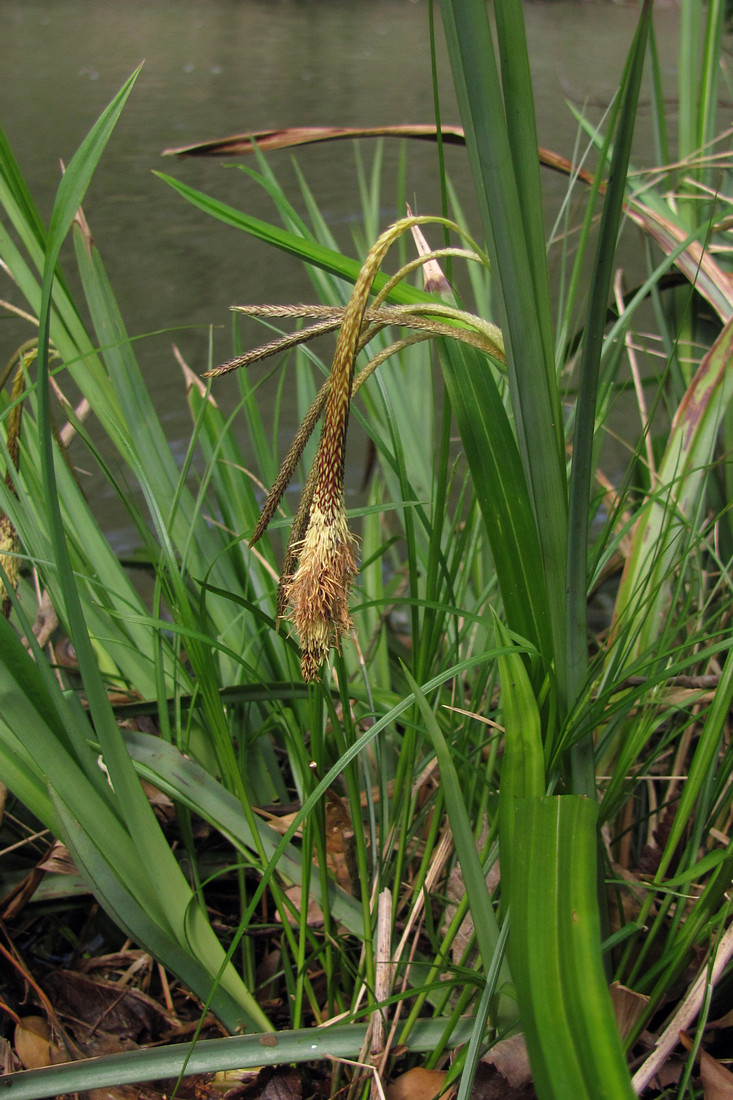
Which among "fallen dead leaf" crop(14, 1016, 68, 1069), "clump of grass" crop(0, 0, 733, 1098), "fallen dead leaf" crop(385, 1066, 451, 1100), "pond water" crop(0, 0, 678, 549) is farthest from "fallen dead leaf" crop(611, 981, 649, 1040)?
"pond water" crop(0, 0, 678, 549)

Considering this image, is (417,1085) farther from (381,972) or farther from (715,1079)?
(715,1079)

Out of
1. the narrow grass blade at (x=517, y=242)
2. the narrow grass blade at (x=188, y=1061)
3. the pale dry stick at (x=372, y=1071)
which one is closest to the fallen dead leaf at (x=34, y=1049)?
the narrow grass blade at (x=188, y=1061)

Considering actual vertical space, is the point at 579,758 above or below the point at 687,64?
below

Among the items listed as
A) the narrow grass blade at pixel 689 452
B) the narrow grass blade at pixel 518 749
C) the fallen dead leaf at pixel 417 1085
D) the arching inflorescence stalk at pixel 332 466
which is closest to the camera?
the arching inflorescence stalk at pixel 332 466

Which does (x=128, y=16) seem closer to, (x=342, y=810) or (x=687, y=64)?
(x=687, y=64)

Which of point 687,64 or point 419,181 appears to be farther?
point 419,181

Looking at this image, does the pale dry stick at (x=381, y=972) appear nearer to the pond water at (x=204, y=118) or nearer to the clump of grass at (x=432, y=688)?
the clump of grass at (x=432, y=688)

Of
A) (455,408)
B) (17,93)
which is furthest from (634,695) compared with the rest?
(17,93)
